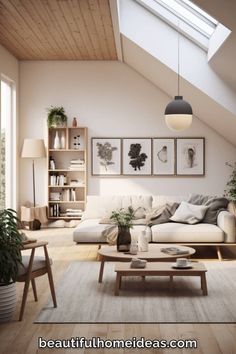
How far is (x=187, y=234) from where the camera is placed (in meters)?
6.99

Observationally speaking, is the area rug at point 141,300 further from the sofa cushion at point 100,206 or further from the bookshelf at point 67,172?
the bookshelf at point 67,172

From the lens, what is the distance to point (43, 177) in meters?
10.4

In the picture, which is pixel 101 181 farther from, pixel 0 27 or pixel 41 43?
pixel 0 27

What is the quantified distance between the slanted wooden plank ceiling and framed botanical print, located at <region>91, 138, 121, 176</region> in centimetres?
149

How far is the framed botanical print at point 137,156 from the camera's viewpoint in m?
10.3

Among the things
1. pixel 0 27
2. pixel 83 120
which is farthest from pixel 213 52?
pixel 83 120

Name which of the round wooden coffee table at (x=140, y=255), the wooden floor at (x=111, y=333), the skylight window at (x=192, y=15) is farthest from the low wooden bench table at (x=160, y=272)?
the skylight window at (x=192, y=15)

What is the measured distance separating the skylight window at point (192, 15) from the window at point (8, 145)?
333 cm

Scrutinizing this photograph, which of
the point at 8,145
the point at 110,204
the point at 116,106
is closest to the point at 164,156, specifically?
the point at 116,106

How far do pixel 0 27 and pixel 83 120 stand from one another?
9.17 feet

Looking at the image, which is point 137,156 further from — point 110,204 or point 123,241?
point 123,241

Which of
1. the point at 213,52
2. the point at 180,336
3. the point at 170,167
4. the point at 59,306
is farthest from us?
the point at 170,167

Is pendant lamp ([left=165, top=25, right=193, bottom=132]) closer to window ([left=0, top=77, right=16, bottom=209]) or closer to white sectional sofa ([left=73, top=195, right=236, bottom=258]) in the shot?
white sectional sofa ([left=73, top=195, right=236, bottom=258])

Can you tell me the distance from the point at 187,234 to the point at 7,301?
3133 mm
